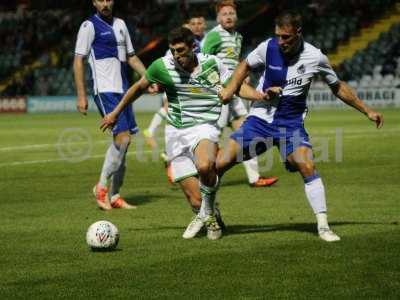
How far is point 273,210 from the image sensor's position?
438 inches

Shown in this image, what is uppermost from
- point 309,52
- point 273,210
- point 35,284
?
point 309,52

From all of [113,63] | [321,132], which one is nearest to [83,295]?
[113,63]

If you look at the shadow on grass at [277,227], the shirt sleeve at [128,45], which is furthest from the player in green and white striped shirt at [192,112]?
the shirt sleeve at [128,45]

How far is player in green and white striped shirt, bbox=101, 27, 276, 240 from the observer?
920 centimetres

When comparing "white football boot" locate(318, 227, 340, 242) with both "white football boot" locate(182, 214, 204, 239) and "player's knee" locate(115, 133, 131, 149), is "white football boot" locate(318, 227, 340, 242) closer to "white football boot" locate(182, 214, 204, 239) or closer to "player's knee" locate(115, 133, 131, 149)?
"white football boot" locate(182, 214, 204, 239)

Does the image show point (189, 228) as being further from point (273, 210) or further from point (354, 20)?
point (354, 20)

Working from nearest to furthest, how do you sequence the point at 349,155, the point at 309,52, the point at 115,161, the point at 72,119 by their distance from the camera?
the point at 309,52, the point at 115,161, the point at 349,155, the point at 72,119

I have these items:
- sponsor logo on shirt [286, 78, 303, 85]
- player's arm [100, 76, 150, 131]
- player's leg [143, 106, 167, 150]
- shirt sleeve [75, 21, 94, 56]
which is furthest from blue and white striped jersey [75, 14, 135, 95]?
player's leg [143, 106, 167, 150]

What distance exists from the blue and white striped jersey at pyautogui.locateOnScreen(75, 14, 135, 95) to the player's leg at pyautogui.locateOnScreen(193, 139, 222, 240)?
2909 mm

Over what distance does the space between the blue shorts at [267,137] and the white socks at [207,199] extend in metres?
0.41

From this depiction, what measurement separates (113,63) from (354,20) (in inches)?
1229

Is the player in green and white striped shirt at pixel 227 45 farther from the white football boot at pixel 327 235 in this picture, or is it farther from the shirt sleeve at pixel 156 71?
the white football boot at pixel 327 235

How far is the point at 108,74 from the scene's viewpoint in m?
11.9

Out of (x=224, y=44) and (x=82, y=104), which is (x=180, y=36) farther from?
(x=224, y=44)
